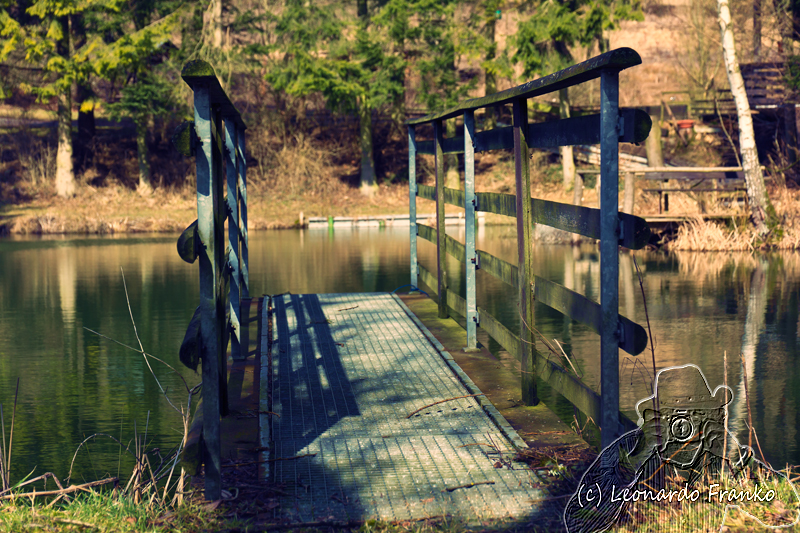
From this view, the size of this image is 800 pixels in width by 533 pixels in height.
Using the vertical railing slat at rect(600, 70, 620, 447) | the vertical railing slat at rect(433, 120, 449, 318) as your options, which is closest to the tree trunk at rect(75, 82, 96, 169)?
the vertical railing slat at rect(433, 120, 449, 318)

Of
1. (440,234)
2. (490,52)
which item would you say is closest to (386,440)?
(440,234)

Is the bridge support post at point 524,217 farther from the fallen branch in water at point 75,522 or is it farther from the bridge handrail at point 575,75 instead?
the fallen branch in water at point 75,522

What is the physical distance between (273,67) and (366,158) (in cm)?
459

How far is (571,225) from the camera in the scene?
15.1 feet

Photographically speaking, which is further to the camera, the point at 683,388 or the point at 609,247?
the point at 683,388

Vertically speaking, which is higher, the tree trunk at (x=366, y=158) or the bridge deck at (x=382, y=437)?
the tree trunk at (x=366, y=158)

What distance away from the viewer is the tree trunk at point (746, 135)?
1630cm

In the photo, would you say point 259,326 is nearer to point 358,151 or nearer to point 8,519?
point 8,519

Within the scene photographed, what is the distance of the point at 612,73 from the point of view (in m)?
3.92

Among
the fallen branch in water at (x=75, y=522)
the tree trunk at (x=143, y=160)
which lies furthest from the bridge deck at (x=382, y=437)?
the tree trunk at (x=143, y=160)

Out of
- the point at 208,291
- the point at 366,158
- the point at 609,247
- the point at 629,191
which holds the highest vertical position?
the point at 366,158

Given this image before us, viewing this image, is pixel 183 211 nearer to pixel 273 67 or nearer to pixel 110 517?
pixel 273 67

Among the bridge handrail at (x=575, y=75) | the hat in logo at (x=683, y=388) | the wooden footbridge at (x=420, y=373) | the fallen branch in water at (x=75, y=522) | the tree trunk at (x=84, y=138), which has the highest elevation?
the tree trunk at (x=84, y=138)

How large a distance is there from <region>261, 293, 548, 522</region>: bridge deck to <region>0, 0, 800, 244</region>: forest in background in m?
23.2
